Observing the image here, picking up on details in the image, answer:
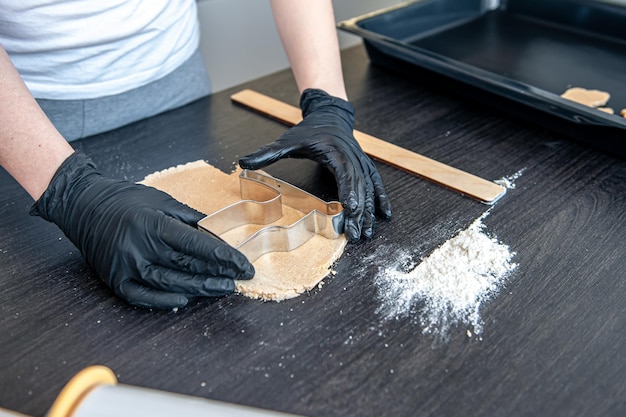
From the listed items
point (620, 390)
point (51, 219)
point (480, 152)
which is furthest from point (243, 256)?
point (480, 152)

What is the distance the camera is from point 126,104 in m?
1.29

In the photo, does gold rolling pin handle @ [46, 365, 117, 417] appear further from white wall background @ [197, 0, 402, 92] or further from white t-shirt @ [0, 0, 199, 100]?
white wall background @ [197, 0, 402, 92]

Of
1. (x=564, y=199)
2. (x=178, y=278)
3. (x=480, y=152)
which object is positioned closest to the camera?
(x=178, y=278)

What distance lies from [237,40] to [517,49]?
896 mm

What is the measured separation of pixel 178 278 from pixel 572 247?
596 mm

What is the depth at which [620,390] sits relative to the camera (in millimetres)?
675

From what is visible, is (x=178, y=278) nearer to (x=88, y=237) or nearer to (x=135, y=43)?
(x=88, y=237)

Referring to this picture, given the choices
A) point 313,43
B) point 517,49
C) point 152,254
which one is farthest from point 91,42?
point 517,49

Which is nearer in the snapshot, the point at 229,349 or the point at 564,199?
the point at 229,349

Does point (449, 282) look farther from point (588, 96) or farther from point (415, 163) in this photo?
point (588, 96)

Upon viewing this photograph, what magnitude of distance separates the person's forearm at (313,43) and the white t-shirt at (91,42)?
26cm

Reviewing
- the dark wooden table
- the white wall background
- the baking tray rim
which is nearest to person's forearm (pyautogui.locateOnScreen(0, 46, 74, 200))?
the dark wooden table

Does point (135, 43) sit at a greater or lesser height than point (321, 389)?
greater

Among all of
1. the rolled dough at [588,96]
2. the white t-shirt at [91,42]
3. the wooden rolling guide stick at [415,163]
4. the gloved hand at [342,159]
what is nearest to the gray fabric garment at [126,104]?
the white t-shirt at [91,42]
